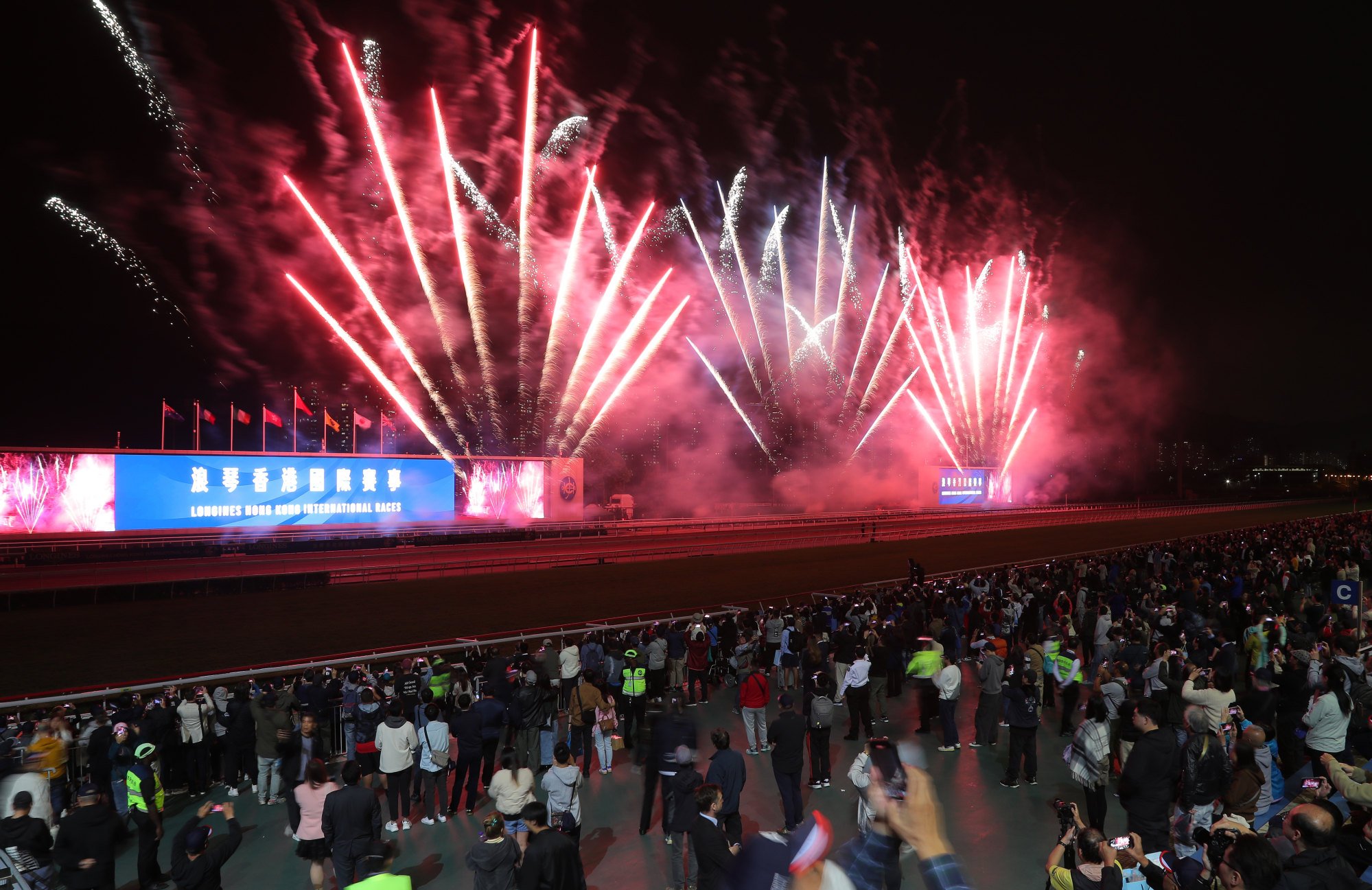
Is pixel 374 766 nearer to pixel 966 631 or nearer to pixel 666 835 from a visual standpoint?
pixel 666 835

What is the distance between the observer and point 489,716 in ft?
27.7

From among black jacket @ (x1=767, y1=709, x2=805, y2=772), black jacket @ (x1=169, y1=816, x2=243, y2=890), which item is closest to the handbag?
black jacket @ (x1=169, y1=816, x2=243, y2=890)

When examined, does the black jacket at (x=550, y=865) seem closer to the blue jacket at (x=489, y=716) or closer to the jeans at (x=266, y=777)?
the blue jacket at (x=489, y=716)

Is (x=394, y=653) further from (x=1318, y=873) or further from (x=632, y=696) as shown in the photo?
(x=1318, y=873)

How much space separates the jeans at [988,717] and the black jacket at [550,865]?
22.1 feet

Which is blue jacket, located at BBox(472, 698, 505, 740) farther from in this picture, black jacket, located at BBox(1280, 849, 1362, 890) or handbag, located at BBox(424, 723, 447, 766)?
black jacket, located at BBox(1280, 849, 1362, 890)

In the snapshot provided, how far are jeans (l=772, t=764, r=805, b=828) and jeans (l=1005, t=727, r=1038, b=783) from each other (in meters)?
2.80

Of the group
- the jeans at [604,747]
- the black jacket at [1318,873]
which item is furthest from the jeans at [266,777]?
the black jacket at [1318,873]

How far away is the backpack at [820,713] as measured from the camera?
27.7ft

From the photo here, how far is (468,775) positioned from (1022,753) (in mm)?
6303

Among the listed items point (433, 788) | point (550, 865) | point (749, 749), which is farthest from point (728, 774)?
point (433, 788)

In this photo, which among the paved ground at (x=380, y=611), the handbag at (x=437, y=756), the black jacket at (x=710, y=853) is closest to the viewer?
the black jacket at (x=710, y=853)

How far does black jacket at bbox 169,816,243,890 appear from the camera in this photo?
17.3 ft

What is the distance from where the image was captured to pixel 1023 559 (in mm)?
31547
